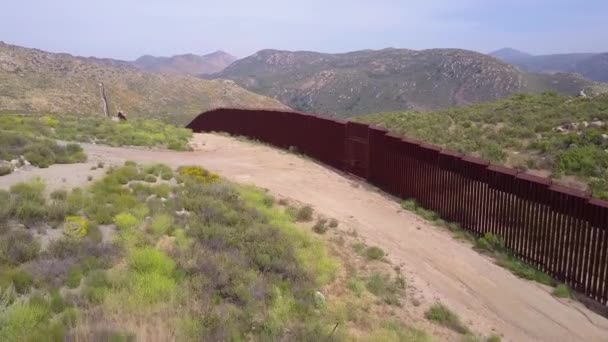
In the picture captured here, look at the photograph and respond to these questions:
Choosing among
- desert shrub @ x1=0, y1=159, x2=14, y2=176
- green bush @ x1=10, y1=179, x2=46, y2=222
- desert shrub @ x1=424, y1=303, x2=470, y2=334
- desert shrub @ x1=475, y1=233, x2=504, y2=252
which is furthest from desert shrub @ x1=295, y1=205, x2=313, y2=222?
desert shrub @ x1=0, y1=159, x2=14, y2=176

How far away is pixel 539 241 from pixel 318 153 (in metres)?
10.7

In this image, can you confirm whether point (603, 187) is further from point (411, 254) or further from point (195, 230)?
point (195, 230)

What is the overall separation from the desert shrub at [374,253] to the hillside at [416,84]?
108 m

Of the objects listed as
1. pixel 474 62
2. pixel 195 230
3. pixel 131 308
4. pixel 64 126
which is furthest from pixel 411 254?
pixel 474 62

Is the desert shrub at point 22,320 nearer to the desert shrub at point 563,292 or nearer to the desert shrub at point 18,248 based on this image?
the desert shrub at point 18,248

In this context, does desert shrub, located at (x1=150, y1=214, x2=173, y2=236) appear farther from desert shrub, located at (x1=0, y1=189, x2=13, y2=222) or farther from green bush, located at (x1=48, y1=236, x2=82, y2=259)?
desert shrub, located at (x1=0, y1=189, x2=13, y2=222)

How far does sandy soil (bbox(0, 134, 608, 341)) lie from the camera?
7730 millimetres

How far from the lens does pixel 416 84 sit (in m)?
144

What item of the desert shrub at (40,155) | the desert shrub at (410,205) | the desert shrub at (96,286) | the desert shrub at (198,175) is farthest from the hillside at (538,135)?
the desert shrub at (40,155)

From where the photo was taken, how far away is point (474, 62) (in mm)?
139750

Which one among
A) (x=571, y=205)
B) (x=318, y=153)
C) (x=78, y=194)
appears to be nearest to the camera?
(x=571, y=205)

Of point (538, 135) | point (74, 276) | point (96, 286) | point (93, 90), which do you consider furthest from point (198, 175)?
point (93, 90)

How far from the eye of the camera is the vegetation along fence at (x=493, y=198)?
28.1 feet

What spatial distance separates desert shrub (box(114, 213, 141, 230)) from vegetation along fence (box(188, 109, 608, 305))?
6761mm
